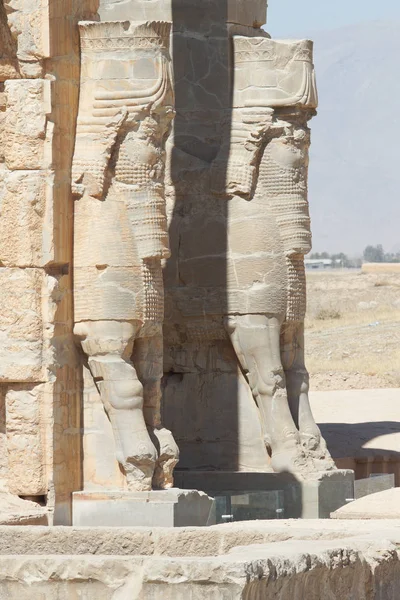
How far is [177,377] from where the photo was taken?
48.0ft

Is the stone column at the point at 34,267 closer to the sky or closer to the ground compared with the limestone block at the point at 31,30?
closer to the ground

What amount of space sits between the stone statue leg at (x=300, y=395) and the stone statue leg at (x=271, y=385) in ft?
0.52

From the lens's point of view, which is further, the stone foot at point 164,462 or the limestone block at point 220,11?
the limestone block at point 220,11

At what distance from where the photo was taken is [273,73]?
1426 centimetres

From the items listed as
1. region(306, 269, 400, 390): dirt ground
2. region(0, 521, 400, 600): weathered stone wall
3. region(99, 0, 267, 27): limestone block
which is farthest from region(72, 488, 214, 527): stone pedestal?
region(306, 269, 400, 390): dirt ground

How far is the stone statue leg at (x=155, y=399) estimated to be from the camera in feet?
39.5

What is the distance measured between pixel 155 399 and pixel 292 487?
2027 millimetres

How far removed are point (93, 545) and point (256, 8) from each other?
8555 millimetres

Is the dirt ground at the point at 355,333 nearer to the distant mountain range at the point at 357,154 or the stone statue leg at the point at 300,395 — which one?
the stone statue leg at the point at 300,395

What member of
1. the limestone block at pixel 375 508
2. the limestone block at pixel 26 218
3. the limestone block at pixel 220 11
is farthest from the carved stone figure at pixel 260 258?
the limestone block at pixel 375 508

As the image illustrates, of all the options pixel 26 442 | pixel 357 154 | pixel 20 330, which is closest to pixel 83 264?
pixel 20 330

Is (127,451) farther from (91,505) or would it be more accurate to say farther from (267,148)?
(267,148)

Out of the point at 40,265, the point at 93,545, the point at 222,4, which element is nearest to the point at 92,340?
the point at 40,265

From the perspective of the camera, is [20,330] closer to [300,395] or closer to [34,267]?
[34,267]
